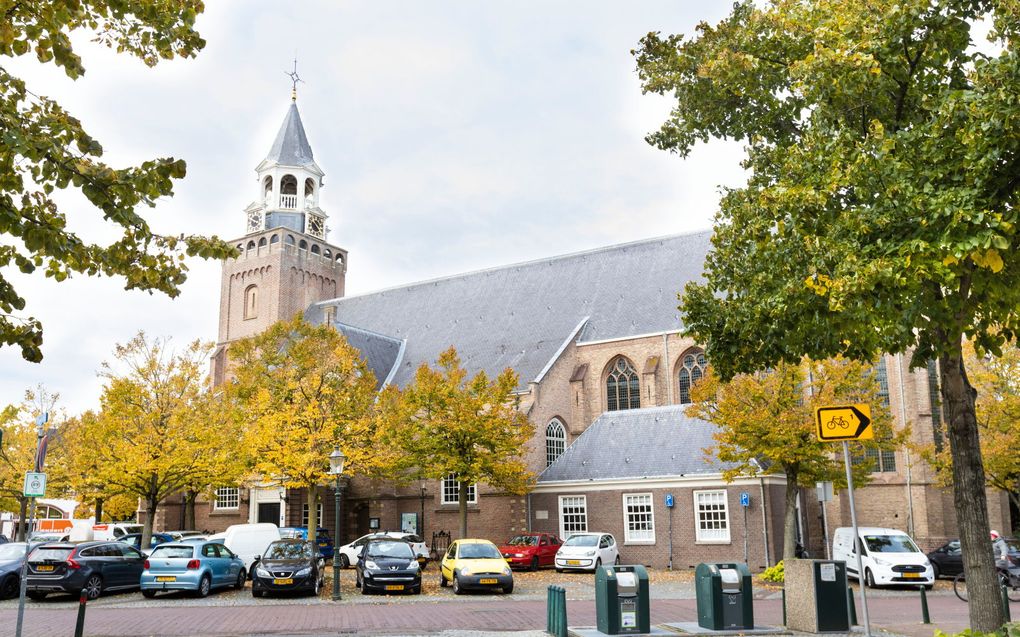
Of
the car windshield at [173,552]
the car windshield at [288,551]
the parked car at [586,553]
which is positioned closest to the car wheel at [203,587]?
the car windshield at [173,552]

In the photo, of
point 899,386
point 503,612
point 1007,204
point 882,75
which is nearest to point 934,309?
point 1007,204

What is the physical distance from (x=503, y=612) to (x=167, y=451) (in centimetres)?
1584

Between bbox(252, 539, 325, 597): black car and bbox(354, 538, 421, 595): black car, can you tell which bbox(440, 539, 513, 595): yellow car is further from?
bbox(252, 539, 325, 597): black car

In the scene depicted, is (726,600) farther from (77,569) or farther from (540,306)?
(540,306)

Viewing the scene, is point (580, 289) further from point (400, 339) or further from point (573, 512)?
point (573, 512)

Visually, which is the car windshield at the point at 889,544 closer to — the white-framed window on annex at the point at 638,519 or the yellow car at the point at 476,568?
the white-framed window on annex at the point at 638,519

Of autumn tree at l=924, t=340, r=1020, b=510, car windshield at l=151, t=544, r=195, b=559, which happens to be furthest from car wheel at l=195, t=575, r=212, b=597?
autumn tree at l=924, t=340, r=1020, b=510

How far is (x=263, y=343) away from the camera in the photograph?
107 feet

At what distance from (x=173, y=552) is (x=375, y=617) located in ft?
21.3

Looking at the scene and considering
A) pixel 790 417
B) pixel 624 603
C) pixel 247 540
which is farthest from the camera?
pixel 247 540

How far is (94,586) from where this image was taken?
20.1 metres

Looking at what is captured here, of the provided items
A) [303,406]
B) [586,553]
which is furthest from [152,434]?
[586,553]

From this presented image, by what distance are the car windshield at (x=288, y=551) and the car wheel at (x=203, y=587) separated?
1432mm

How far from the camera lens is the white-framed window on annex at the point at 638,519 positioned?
31.3 meters
